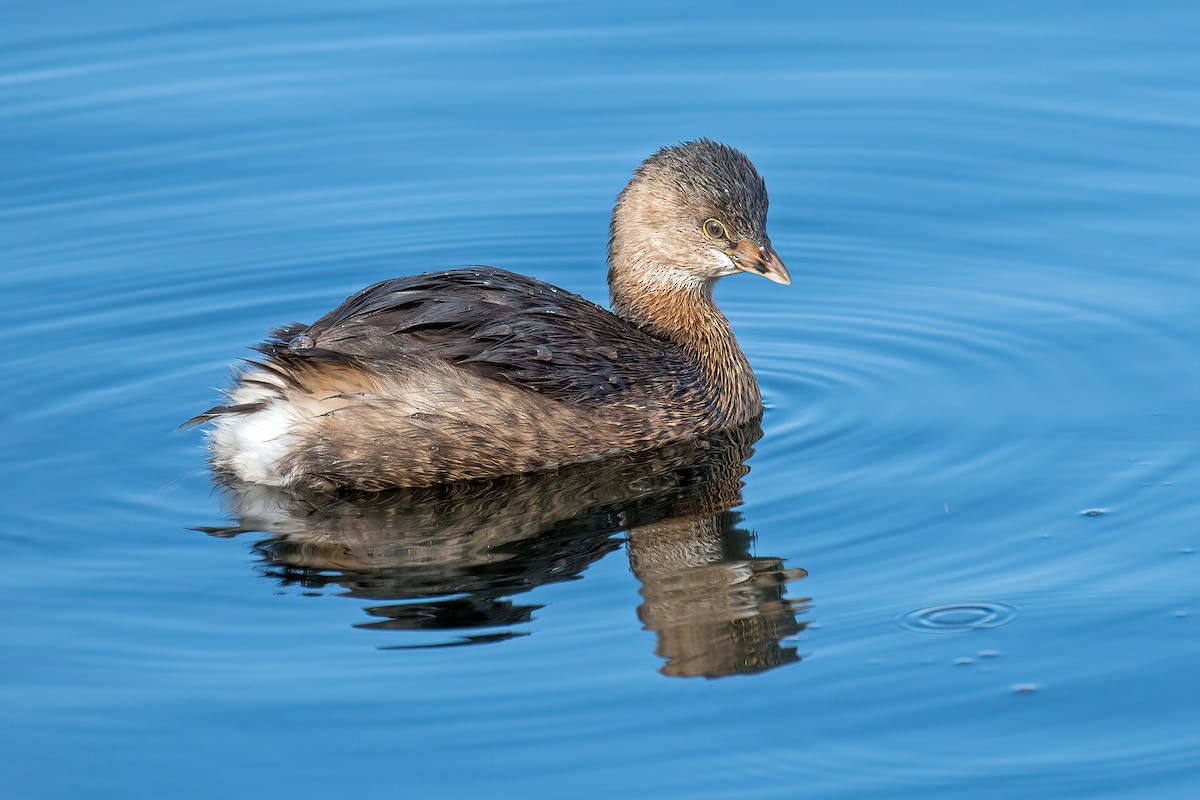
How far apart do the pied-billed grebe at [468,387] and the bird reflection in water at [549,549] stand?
4.7 inches

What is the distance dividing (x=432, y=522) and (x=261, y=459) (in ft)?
2.56

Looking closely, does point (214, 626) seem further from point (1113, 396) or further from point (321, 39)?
point (321, 39)

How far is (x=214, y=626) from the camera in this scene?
6762 mm

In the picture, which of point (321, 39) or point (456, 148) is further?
point (321, 39)

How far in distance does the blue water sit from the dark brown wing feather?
1.69 ft

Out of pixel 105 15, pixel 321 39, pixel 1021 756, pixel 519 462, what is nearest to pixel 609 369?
pixel 519 462

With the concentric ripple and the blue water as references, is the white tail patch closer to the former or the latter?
the blue water

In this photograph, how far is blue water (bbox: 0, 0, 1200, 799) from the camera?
6070 millimetres

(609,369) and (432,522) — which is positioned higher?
(609,369)

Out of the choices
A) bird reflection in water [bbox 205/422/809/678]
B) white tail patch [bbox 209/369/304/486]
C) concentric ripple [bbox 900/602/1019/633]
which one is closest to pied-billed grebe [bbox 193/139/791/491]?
white tail patch [bbox 209/369/304/486]

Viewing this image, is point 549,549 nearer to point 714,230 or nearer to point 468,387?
point 468,387

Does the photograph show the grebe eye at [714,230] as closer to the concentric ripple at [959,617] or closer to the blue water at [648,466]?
the blue water at [648,466]

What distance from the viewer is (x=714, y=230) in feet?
29.8

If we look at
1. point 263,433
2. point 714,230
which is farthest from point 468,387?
point 714,230
